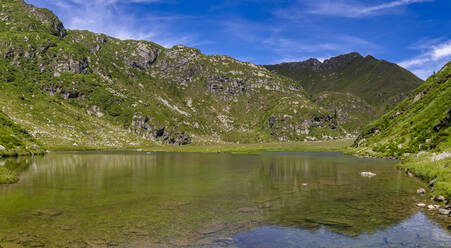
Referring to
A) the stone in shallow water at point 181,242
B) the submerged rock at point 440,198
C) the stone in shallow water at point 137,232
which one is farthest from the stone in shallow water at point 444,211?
the stone in shallow water at point 137,232

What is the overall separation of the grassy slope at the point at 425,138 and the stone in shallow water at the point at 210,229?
101 ft

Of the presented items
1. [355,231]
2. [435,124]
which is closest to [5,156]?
[355,231]

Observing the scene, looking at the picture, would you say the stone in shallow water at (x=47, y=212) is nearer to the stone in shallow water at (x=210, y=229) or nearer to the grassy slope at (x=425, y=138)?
the stone in shallow water at (x=210, y=229)

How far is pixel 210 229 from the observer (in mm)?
28969

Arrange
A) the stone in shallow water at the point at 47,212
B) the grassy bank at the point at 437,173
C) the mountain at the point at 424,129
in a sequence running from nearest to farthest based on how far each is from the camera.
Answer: the stone in shallow water at the point at 47,212, the grassy bank at the point at 437,173, the mountain at the point at 424,129

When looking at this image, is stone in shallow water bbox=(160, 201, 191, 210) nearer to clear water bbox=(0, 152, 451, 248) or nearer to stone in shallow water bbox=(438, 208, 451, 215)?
clear water bbox=(0, 152, 451, 248)

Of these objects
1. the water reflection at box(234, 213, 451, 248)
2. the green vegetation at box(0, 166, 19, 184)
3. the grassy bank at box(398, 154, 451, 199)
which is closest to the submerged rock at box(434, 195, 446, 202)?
the grassy bank at box(398, 154, 451, 199)

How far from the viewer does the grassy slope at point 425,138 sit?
179ft

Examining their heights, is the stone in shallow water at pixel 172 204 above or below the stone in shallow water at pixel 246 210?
below

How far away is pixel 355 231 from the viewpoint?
2770 cm

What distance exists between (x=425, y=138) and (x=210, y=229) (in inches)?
3740

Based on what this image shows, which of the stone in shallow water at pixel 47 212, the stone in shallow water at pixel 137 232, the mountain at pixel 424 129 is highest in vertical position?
the mountain at pixel 424 129

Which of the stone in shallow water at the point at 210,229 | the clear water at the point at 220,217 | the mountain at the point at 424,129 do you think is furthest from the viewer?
the mountain at the point at 424,129

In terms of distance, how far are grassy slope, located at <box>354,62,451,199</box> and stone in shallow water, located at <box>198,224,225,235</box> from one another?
3071 centimetres
